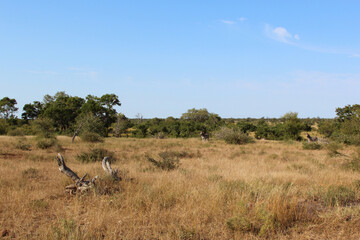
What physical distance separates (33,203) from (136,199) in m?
2.01

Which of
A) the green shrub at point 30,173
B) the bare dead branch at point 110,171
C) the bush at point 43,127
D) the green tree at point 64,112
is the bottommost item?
the green shrub at point 30,173

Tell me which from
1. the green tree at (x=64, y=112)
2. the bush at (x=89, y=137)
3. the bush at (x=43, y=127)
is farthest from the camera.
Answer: the green tree at (x=64, y=112)

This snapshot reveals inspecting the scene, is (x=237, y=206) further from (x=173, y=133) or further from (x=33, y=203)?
(x=173, y=133)

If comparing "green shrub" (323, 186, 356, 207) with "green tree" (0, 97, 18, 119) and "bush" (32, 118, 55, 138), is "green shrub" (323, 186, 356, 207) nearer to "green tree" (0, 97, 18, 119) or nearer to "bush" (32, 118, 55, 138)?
"bush" (32, 118, 55, 138)

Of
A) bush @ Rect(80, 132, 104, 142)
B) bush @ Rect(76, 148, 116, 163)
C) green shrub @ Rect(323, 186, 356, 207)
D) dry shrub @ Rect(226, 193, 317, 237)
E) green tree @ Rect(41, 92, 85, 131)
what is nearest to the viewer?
dry shrub @ Rect(226, 193, 317, 237)

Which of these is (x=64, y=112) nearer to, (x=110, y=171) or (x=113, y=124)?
(x=113, y=124)

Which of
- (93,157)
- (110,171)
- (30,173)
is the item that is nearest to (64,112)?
(93,157)

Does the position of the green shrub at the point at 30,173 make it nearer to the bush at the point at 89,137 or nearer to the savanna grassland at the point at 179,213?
the savanna grassland at the point at 179,213

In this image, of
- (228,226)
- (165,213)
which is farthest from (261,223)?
(165,213)

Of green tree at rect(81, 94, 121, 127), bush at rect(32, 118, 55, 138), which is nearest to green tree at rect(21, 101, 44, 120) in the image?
green tree at rect(81, 94, 121, 127)

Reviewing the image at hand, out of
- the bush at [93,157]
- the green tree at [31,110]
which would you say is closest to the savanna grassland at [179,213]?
the bush at [93,157]

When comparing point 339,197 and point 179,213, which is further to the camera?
point 339,197

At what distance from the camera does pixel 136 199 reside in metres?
5.01

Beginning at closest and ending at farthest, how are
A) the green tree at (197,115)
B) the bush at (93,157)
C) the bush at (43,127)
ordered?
the bush at (93,157) < the bush at (43,127) < the green tree at (197,115)
